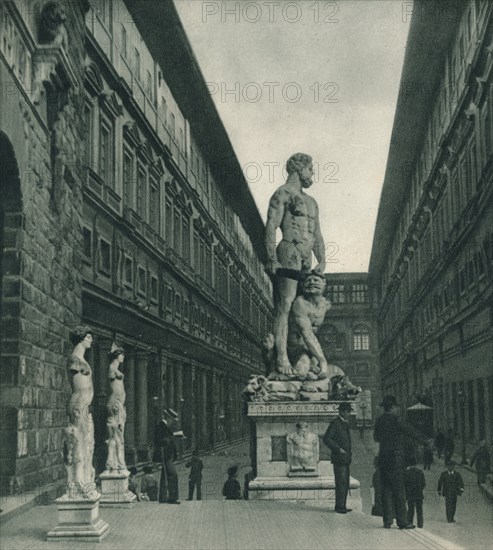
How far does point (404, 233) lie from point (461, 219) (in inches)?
1019

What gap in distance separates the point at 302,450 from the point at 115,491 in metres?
2.98

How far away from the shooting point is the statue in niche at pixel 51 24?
48.6ft

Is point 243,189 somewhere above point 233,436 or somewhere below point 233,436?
above

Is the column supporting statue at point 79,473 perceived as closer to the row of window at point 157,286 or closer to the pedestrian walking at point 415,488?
the pedestrian walking at point 415,488

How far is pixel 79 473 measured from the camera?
402 inches

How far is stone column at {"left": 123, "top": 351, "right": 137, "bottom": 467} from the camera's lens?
27.4 metres

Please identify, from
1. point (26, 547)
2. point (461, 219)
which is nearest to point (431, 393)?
point (461, 219)

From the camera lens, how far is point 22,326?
1397cm

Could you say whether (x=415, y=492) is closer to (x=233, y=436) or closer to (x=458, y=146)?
(x=458, y=146)

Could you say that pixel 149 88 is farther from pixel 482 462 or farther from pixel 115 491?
pixel 115 491

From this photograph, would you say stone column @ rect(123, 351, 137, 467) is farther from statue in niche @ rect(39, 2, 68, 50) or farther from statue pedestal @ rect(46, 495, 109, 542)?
statue pedestal @ rect(46, 495, 109, 542)

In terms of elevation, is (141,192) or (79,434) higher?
(141,192)

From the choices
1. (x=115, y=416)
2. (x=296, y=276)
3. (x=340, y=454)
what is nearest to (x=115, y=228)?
(x=296, y=276)

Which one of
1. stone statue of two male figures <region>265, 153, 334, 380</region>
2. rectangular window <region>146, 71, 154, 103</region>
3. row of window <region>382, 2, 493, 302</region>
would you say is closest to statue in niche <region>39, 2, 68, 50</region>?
stone statue of two male figures <region>265, 153, 334, 380</region>
